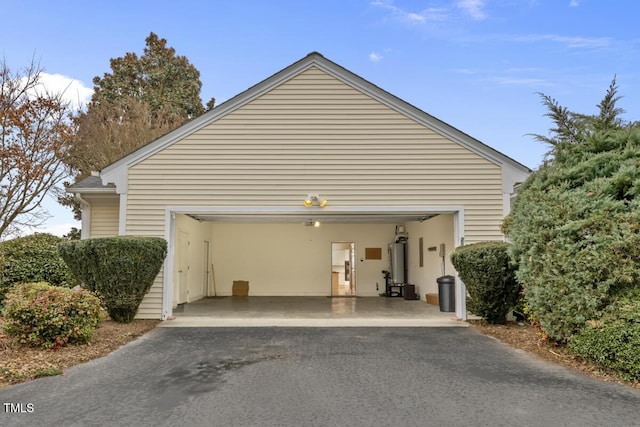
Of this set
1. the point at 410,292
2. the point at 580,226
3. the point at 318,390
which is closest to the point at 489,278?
the point at 580,226

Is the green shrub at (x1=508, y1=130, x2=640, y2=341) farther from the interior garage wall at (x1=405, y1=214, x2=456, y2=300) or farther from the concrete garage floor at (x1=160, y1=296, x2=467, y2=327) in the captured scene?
the interior garage wall at (x1=405, y1=214, x2=456, y2=300)

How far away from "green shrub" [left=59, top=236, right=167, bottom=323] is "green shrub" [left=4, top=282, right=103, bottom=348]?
4.16 feet

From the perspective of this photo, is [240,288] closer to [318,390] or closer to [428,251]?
[428,251]

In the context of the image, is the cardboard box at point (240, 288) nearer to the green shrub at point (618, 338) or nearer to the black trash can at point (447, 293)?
the black trash can at point (447, 293)

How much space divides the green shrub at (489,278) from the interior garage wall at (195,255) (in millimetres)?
6928

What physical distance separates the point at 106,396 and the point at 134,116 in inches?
769

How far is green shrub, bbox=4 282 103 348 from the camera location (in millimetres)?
5812

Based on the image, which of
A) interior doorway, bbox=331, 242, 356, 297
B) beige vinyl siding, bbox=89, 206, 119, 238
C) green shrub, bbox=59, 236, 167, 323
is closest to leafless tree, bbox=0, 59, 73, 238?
beige vinyl siding, bbox=89, 206, 119, 238

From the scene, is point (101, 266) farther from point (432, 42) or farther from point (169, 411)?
point (432, 42)

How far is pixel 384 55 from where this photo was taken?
13.8m

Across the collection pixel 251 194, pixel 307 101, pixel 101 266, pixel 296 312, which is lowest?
pixel 296 312

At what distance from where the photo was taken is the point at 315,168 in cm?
901

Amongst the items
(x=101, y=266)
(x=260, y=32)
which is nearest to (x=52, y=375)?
(x=101, y=266)

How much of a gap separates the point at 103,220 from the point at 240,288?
5810 millimetres
